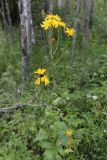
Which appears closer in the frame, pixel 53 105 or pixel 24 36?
pixel 53 105

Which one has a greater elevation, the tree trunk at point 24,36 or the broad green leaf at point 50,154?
the tree trunk at point 24,36

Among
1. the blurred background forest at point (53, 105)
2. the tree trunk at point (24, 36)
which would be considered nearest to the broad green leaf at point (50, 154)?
the blurred background forest at point (53, 105)

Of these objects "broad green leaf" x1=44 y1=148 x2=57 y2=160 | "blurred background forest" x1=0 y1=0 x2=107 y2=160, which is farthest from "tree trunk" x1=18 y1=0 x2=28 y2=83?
"broad green leaf" x1=44 y1=148 x2=57 y2=160

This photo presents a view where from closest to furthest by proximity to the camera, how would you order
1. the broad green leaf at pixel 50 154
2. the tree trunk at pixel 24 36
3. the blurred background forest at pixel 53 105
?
the broad green leaf at pixel 50 154 → the blurred background forest at pixel 53 105 → the tree trunk at pixel 24 36

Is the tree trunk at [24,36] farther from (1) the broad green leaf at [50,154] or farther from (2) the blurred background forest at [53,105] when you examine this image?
(1) the broad green leaf at [50,154]

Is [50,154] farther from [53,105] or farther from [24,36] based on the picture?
[24,36]

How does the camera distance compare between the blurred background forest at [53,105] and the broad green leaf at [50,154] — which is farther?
the blurred background forest at [53,105]

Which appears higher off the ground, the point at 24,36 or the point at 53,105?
the point at 24,36

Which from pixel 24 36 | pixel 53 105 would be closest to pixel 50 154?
pixel 53 105

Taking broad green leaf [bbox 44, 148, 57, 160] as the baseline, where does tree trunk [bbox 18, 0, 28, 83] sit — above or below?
above

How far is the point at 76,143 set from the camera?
3760mm

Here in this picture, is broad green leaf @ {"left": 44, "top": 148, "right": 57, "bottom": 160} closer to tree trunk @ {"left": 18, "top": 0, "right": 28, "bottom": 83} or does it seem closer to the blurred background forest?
the blurred background forest

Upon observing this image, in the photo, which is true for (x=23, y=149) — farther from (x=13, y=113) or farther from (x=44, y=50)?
(x=44, y=50)

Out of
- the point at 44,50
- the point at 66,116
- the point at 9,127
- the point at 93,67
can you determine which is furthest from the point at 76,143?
the point at 44,50
